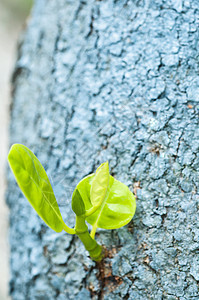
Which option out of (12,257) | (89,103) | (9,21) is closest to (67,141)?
(89,103)

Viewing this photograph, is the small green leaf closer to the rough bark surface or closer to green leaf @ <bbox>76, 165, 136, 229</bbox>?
green leaf @ <bbox>76, 165, 136, 229</bbox>

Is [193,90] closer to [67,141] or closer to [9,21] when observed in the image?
[67,141]

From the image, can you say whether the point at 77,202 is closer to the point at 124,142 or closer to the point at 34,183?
the point at 34,183

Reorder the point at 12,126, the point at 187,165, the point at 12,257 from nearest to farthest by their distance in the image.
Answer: the point at 187,165
the point at 12,257
the point at 12,126

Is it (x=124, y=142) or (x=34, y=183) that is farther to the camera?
(x=124, y=142)

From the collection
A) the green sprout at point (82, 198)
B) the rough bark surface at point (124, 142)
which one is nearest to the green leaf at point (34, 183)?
the green sprout at point (82, 198)

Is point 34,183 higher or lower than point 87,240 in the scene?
higher

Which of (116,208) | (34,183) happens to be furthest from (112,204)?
(34,183)
